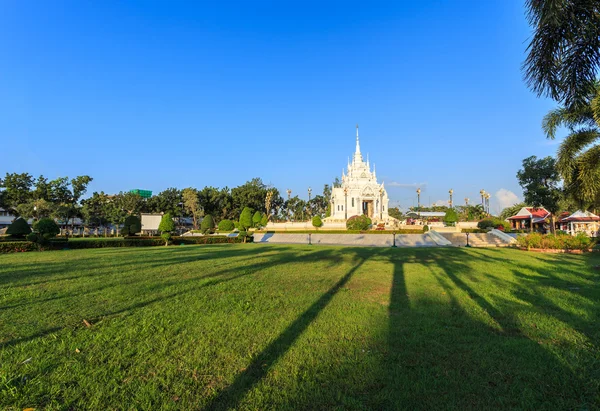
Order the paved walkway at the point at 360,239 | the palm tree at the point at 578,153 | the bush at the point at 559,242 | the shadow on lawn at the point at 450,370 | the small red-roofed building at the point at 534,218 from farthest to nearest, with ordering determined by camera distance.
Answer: the small red-roofed building at the point at 534,218
the paved walkway at the point at 360,239
the bush at the point at 559,242
the palm tree at the point at 578,153
the shadow on lawn at the point at 450,370

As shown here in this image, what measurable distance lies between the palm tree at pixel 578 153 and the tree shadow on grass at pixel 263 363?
35.4 feet

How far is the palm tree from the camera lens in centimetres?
1115

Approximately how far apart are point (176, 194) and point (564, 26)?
62.8 meters

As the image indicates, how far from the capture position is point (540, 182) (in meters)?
32.2

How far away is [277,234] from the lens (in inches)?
1624

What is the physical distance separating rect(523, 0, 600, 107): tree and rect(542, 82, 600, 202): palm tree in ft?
18.7

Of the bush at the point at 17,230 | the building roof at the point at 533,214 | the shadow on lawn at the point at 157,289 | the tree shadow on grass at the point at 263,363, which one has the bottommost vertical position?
the tree shadow on grass at the point at 263,363

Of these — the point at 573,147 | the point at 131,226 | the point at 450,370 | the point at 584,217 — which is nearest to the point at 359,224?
the point at 584,217

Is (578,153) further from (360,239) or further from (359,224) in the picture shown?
(359,224)

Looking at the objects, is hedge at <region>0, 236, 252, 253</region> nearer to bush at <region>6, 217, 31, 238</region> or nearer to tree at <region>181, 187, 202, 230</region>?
bush at <region>6, 217, 31, 238</region>

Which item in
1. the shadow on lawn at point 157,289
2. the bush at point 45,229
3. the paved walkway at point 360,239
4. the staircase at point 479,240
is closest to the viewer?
the shadow on lawn at point 157,289

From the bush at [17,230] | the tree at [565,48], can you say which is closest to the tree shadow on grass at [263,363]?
the tree at [565,48]

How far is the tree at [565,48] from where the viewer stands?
5.25m

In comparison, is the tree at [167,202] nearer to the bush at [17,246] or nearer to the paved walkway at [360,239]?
the paved walkway at [360,239]
